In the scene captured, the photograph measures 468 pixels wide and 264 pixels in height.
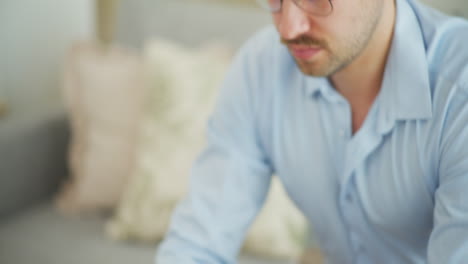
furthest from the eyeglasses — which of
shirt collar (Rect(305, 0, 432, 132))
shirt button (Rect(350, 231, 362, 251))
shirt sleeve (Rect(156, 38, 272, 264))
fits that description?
shirt button (Rect(350, 231, 362, 251))

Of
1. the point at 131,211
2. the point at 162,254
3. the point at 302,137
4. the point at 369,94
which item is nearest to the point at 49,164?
the point at 131,211

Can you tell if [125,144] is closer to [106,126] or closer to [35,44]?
[106,126]

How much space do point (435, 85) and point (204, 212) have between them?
0.50 metres

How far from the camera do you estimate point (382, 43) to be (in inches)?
35.7

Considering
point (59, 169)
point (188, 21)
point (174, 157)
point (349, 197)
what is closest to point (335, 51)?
point (349, 197)

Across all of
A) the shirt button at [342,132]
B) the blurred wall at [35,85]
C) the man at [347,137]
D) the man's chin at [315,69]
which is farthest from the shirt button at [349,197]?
the blurred wall at [35,85]

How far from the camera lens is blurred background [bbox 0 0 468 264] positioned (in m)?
1.53

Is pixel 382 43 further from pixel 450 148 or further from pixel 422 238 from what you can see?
pixel 422 238

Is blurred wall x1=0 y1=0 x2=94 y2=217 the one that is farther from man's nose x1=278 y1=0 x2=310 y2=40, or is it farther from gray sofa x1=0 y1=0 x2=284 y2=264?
man's nose x1=278 y1=0 x2=310 y2=40

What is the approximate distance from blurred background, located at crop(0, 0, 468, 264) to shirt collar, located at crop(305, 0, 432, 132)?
60 cm

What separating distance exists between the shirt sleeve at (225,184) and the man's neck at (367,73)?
19 centimetres

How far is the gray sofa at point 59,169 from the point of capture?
153cm

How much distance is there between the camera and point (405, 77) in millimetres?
860

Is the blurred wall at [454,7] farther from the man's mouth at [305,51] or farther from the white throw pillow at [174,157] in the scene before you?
the white throw pillow at [174,157]
